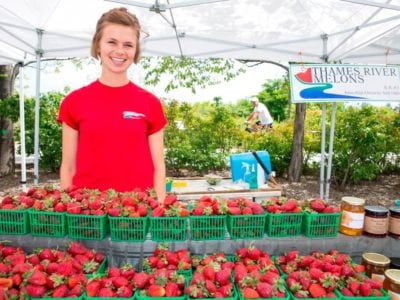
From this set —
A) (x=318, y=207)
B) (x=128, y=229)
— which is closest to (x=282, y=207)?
(x=318, y=207)

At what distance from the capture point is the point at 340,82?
5.01 m

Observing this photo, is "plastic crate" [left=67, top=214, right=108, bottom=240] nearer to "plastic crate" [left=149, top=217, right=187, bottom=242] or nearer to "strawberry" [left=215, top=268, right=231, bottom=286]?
"plastic crate" [left=149, top=217, right=187, bottom=242]

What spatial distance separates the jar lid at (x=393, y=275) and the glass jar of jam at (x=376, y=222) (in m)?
0.36

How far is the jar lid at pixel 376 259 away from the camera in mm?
1816

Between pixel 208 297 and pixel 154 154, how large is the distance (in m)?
1.17

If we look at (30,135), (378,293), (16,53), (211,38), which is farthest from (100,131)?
(30,135)

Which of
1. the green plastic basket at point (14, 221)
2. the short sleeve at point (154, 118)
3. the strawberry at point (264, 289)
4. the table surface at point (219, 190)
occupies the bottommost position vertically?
the table surface at point (219, 190)

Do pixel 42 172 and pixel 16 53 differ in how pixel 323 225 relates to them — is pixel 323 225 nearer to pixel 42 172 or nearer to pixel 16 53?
pixel 16 53

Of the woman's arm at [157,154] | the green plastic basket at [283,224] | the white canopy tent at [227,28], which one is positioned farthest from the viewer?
the white canopy tent at [227,28]

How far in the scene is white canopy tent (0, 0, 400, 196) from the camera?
4355 mm

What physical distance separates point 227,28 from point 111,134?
3.22 meters

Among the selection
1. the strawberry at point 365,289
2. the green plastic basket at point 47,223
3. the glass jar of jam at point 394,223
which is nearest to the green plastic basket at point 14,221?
the green plastic basket at point 47,223

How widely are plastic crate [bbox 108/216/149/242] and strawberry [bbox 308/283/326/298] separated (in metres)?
0.85

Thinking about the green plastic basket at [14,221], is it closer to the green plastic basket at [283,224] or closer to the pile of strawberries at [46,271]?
the pile of strawberries at [46,271]
